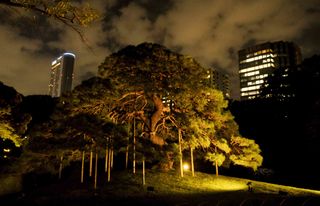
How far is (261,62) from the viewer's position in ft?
427

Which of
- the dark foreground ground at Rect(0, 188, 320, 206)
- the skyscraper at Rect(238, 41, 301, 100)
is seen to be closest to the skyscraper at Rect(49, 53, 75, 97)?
the dark foreground ground at Rect(0, 188, 320, 206)

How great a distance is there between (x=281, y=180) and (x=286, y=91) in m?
22.0

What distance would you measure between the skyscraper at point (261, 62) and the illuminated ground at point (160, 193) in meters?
112

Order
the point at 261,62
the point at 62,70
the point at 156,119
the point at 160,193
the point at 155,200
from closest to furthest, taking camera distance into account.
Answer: the point at 155,200 < the point at 160,193 < the point at 156,119 < the point at 62,70 < the point at 261,62

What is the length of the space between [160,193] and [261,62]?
124m

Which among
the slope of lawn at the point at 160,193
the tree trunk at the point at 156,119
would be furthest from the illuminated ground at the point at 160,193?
the tree trunk at the point at 156,119

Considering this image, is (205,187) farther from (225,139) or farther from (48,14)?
(48,14)

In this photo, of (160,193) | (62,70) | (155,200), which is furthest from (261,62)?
(155,200)

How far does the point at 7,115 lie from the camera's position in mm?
16094

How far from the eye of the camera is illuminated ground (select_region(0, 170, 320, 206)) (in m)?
13.0

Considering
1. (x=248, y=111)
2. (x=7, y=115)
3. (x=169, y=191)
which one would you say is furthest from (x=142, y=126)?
(x=248, y=111)

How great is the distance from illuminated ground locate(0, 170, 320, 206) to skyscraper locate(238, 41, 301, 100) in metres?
112

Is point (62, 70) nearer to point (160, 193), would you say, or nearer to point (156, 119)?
point (156, 119)

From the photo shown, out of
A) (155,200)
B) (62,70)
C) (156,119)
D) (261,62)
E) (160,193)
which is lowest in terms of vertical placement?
(155,200)
